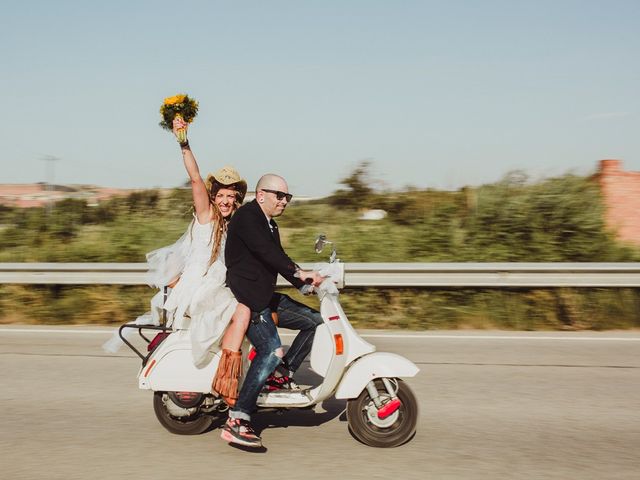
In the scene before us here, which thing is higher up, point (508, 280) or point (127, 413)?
point (508, 280)

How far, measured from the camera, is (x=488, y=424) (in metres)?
5.61

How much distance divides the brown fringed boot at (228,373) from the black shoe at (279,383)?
0.97 ft

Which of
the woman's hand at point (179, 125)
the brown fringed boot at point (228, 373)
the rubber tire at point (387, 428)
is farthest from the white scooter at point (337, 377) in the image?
the woman's hand at point (179, 125)

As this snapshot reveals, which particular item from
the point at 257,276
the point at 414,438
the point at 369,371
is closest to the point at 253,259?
the point at 257,276

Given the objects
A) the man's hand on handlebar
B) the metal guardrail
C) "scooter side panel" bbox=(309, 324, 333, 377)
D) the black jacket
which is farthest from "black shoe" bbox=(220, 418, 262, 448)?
the metal guardrail

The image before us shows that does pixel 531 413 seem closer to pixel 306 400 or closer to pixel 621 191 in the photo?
pixel 306 400

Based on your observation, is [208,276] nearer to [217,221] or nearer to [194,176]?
[217,221]

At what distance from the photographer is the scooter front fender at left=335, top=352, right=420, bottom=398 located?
197 inches

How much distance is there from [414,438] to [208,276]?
177 cm

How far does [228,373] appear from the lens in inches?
200

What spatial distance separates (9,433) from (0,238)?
7.68 m

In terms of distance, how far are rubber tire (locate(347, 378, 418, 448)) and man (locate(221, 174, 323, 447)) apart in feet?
1.96

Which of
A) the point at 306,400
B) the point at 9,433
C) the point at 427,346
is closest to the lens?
the point at 306,400

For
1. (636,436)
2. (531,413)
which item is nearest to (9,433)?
(531,413)
